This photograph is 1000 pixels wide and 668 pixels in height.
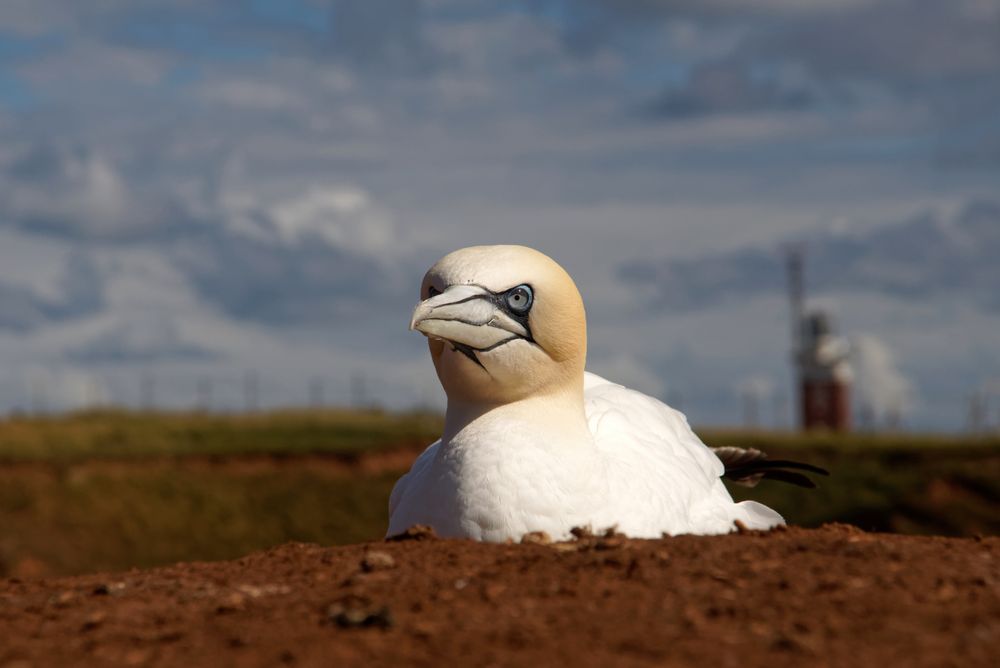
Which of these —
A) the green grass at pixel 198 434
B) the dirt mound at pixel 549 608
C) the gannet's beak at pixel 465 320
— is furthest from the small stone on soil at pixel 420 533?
the green grass at pixel 198 434

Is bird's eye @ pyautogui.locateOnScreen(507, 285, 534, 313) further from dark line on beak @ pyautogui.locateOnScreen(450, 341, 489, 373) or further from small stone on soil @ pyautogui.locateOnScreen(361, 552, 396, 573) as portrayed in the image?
small stone on soil @ pyautogui.locateOnScreen(361, 552, 396, 573)

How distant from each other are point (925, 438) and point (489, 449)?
35575mm

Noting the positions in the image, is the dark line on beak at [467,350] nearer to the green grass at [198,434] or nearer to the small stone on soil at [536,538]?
the small stone on soil at [536,538]

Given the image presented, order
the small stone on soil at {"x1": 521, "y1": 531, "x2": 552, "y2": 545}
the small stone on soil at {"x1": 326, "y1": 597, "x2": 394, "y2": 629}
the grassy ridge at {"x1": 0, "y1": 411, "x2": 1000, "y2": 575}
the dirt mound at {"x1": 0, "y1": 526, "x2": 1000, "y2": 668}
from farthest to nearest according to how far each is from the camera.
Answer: the grassy ridge at {"x1": 0, "y1": 411, "x2": 1000, "y2": 575}
the small stone on soil at {"x1": 521, "y1": 531, "x2": 552, "y2": 545}
the small stone on soil at {"x1": 326, "y1": 597, "x2": 394, "y2": 629}
the dirt mound at {"x1": 0, "y1": 526, "x2": 1000, "y2": 668}

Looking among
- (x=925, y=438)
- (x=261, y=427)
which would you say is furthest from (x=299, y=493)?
(x=925, y=438)

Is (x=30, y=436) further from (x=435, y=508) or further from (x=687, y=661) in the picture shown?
(x=687, y=661)

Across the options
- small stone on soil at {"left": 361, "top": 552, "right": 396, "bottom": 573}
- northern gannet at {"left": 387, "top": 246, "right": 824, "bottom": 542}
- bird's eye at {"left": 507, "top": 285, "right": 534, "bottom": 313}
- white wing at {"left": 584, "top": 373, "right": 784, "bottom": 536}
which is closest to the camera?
small stone on soil at {"left": 361, "top": 552, "right": 396, "bottom": 573}

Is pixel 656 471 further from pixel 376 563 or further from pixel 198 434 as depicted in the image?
pixel 198 434

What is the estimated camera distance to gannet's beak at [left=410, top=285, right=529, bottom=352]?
8094mm

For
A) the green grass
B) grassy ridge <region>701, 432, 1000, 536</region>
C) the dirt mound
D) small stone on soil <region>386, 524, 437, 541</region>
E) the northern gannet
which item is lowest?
grassy ridge <region>701, 432, 1000, 536</region>

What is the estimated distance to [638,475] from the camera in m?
8.82

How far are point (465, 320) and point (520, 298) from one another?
0.44 m

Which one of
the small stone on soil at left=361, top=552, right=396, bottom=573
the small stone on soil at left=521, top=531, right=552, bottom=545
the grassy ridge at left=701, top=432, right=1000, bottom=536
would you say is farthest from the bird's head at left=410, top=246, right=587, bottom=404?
the grassy ridge at left=701, top=432, right=1000, bottom=536

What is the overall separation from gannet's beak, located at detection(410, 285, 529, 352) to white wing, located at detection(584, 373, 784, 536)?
44.9 inches
